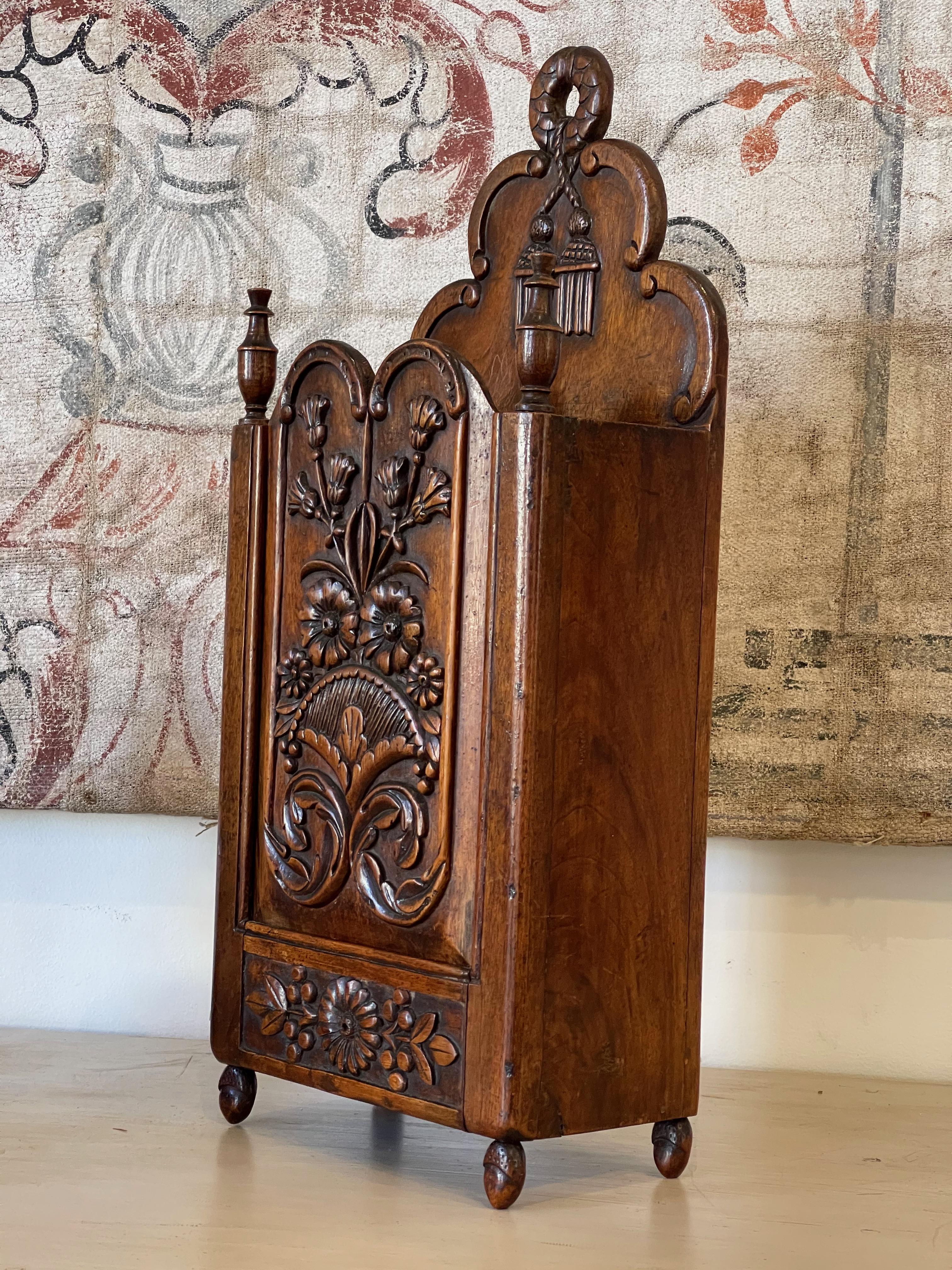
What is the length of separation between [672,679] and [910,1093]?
2.23 ft

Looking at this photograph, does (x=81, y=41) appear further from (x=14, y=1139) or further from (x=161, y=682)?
(x=14, y=1139)

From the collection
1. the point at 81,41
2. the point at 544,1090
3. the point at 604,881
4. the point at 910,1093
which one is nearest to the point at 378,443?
the point at 604,881

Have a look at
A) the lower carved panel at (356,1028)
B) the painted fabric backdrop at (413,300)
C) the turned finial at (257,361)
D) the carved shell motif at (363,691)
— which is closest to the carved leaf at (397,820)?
the carved shell motif at (363,691)

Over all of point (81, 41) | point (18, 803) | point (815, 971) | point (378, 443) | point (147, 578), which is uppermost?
point (81, 41)

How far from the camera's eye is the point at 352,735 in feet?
4.22

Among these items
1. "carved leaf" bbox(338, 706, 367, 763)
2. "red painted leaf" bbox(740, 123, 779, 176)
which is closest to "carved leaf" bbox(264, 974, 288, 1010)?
"carved leaf" bbox(338, 706, 367, 763)

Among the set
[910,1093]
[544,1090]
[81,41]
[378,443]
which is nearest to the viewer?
[544,1090]

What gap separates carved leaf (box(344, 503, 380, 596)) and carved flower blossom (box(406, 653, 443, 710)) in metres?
0.09

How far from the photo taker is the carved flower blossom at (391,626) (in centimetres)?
125

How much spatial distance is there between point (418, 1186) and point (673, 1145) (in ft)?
0.70

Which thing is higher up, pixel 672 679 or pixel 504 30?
pixel 504 30

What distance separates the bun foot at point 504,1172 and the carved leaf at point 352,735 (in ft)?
1.07

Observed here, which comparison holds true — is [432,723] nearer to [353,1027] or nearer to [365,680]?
[365,680]

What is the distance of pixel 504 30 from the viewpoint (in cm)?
171
